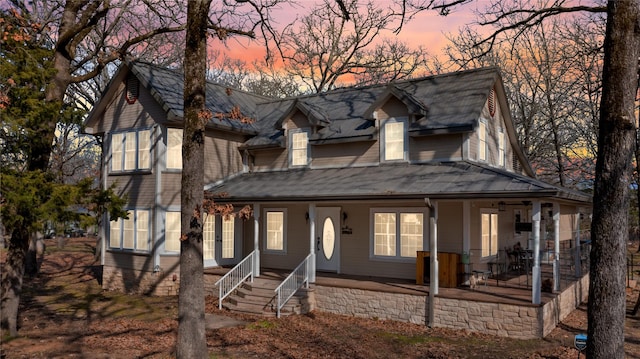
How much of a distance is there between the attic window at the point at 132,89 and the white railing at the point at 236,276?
810 centimetres

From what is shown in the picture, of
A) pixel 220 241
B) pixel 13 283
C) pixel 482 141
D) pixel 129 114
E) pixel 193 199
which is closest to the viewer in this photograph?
pixel 193 199

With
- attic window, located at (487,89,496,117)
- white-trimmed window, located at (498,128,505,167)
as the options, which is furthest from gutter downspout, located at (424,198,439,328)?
white-trimmed window, located at (498,128,505,167)

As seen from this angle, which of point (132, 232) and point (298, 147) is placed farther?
point (298, 147)

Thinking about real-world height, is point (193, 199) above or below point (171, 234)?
above

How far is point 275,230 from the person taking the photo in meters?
19.0

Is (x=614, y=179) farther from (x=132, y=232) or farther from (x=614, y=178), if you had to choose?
(x=132, y=232)

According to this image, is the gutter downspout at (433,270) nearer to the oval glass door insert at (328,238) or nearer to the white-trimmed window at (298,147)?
the oval glass door insert at (328,238)

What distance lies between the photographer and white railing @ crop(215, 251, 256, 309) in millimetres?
16252

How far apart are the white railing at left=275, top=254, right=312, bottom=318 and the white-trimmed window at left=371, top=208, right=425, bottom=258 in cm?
256

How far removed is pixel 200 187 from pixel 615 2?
290 inches

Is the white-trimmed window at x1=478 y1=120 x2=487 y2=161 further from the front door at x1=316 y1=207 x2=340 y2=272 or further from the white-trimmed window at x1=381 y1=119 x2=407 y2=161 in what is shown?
the front door at x1=316 y1=207 x2=340 y2=272

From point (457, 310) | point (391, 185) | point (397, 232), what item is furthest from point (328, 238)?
point (457, 310)

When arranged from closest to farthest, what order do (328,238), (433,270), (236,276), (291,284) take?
(433,270) → (291,284) → (236,276) → (328,238)

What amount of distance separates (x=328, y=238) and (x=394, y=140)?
4.28 m
